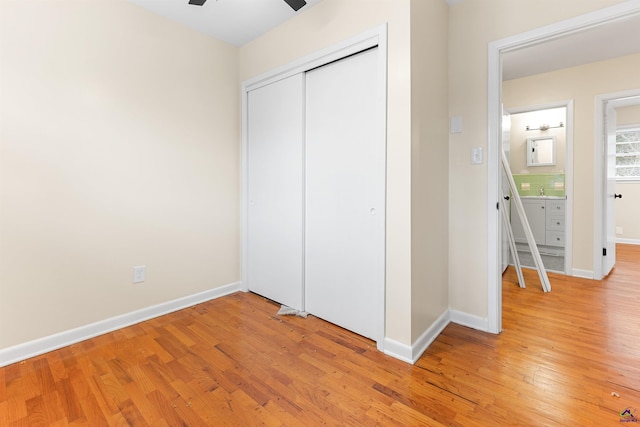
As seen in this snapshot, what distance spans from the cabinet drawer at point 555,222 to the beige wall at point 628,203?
290cm

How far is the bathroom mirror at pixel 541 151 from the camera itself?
4359mm

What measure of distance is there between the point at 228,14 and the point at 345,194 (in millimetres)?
1758

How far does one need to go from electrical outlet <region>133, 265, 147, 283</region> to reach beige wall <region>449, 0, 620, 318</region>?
2.48 m

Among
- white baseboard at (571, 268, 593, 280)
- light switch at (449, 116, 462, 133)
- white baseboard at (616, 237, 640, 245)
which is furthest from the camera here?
white baseboard at (616, 237, 640, 245)

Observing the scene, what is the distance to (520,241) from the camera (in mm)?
4059

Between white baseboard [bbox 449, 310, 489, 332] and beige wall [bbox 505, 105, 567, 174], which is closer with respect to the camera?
white baseboard [bbox 449, 310, 489, 332]

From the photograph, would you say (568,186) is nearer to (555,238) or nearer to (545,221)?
(545,221)

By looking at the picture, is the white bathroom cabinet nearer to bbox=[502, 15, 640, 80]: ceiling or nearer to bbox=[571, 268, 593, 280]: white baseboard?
bbox=[571, 268, 593, 280]: white baseboard

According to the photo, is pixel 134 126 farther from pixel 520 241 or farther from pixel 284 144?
pixel 520 241

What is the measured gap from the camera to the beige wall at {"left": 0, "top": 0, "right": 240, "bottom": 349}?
1.88 m

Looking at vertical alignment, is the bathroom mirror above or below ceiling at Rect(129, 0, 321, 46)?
below

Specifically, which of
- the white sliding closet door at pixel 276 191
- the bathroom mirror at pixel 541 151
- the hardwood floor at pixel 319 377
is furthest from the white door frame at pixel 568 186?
the white sliding closet door at pixel 276 191

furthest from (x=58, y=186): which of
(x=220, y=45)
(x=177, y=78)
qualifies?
(x=220, y=45)

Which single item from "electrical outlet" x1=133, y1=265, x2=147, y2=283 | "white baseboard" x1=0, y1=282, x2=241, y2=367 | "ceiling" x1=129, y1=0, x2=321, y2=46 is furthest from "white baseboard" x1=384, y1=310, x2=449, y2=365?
"ceiling" x1=129, y1=0, x2=321, y2=46
